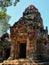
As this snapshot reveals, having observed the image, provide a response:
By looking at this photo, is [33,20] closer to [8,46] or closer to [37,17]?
[37,17]

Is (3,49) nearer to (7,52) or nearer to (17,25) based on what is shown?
(7,52)

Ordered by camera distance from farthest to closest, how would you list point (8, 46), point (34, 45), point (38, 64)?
1. point (8, 46)
2. point (34, 45)
3. point (38, 64)

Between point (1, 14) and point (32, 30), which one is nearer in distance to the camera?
point (1, 14)

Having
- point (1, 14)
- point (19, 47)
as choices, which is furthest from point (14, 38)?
point (1, 14)

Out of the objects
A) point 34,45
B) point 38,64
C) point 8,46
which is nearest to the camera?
point 38,64

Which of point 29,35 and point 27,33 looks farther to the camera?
point 27,33

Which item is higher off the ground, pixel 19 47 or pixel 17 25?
pixel 17 25

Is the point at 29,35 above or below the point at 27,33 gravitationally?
below

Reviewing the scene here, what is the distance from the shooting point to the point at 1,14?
16969 millimetres

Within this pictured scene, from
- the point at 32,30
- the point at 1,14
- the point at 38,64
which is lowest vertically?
the point at 38,64

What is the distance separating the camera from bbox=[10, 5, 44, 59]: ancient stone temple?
19172mm

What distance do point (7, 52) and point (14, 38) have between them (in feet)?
12.8

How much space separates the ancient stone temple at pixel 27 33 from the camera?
62.9ft

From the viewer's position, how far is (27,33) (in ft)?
64.3
